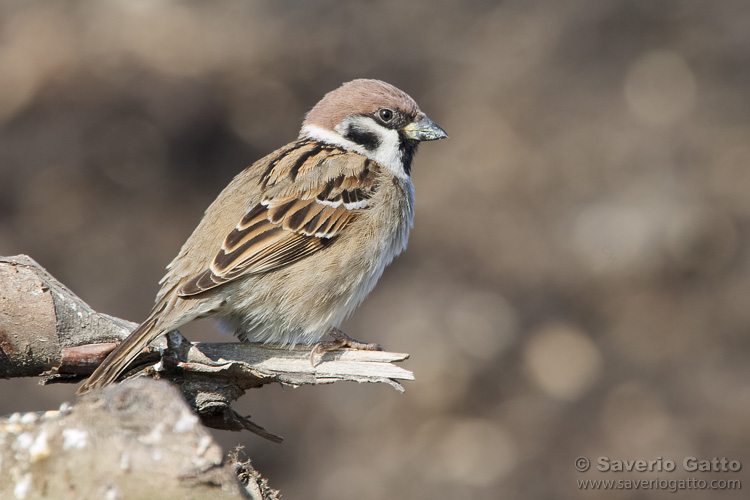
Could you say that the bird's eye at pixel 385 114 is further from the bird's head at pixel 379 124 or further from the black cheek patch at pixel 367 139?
the black cheek patch at pixel 367 139

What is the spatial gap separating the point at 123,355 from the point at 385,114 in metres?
2.16

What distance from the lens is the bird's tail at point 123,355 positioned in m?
3.35

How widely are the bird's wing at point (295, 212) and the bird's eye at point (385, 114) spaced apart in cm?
27

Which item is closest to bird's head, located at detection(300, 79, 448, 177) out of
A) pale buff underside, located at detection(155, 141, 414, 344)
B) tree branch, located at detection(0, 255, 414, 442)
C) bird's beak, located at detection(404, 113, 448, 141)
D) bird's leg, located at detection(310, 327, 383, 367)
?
bird's beak, located at detection(404, 113, 448, 141)

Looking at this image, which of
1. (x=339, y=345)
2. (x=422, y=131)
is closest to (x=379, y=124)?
(x=422, y=131)

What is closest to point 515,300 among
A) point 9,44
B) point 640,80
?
point 640,80

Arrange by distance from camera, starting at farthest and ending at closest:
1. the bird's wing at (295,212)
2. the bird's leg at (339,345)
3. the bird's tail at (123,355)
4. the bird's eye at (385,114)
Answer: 1. the bird's eye at (385,114)
2. the bird's leg at (339,345)
3. the bird's wing at (295,212)
4. the bird's tail at (123,355)

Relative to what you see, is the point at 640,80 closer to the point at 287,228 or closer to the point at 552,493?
the point at 552,493

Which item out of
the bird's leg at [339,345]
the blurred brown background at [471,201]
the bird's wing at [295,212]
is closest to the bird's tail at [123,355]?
the bird's wing at [295,212]

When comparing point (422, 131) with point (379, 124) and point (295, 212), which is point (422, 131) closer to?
→ point (379, 124)

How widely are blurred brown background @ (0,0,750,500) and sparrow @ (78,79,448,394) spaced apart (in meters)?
2.98

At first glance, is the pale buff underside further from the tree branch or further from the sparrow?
the tree branch

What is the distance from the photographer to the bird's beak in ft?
15.9

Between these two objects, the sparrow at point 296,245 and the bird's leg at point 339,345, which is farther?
the bird's leg at point 339,345
